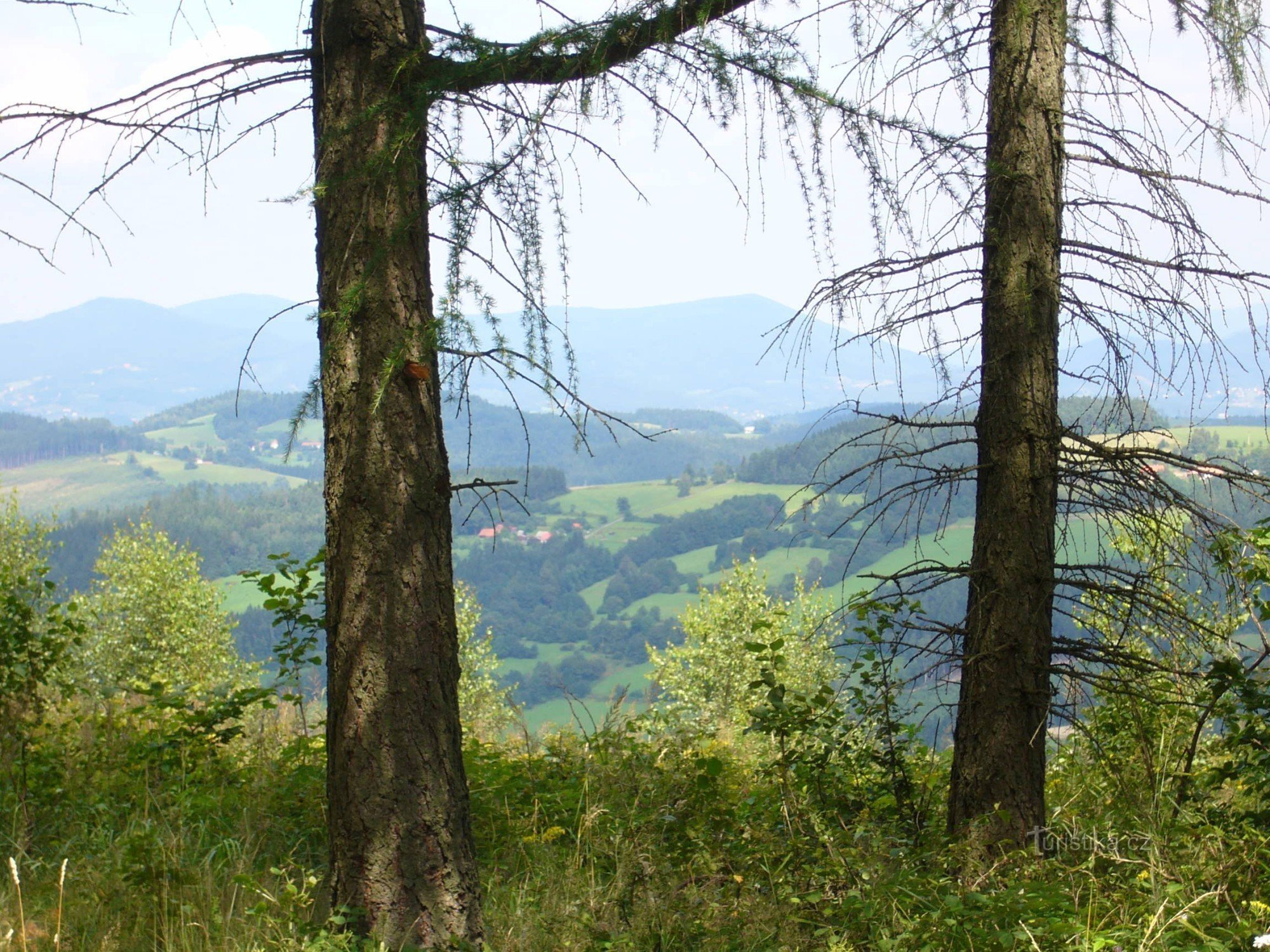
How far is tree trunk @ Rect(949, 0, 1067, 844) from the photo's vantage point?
3246 millimetres

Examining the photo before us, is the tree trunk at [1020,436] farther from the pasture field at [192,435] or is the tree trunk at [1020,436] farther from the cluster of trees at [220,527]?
the pasture field at [192,435]

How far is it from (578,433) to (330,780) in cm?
124

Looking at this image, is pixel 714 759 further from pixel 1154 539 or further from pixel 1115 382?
pixel 1115 382

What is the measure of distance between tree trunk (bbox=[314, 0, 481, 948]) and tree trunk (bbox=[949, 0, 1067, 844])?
71.6 inches

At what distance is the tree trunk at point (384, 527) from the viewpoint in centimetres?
261

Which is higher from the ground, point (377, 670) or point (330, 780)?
point (377, 670)

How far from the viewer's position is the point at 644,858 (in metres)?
3.21

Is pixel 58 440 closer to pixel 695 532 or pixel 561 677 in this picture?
pixel 695 532

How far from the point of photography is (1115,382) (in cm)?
349

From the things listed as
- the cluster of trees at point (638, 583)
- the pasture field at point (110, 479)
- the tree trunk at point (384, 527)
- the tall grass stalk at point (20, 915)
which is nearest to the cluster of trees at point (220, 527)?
the pasture field at point (110, 479)

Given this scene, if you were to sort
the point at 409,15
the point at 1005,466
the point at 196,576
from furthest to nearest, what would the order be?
1. the point at 196,576
2. the point at 1005,466
3. the point at 409,15

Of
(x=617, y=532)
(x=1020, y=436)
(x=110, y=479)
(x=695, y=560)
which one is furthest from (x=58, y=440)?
(x=1020, y=436)

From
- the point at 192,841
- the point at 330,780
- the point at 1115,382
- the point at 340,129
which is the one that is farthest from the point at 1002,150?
the point at 192,841

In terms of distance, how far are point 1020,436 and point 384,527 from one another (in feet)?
7.10
